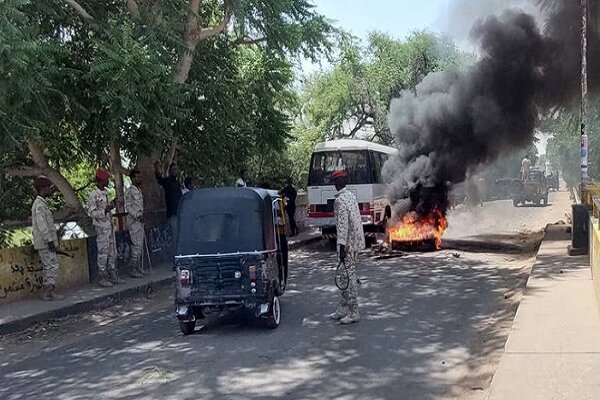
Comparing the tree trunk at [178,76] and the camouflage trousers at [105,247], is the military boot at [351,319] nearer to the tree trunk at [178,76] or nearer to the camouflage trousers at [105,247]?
the camouflage trousers at [105,247]

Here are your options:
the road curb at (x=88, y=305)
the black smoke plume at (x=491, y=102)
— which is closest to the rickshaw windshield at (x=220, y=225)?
the road curb at (x=88, y=305)

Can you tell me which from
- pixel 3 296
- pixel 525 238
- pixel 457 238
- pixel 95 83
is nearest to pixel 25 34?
pixel 95 83

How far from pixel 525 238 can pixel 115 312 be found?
38.5ft

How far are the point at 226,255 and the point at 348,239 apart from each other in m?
1.40

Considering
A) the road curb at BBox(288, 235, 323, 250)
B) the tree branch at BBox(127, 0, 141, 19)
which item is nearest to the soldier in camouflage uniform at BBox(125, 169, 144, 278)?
the tree branch at BBox(127, 0, 141, 19)

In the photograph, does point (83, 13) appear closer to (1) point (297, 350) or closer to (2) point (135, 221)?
(2) point (135, 221)

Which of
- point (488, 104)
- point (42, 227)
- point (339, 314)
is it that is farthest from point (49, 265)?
point (488, 104)

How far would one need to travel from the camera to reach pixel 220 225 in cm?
772

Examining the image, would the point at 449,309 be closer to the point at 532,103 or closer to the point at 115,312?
the point at 115,312

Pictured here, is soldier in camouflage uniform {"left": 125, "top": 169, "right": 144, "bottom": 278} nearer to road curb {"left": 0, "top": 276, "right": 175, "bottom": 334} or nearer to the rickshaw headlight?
road curb {"left": 0, "top": 276, "right": 175, "bottom": 334}

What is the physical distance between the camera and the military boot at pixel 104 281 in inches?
434

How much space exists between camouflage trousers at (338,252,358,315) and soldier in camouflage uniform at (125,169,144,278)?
17.0 feet

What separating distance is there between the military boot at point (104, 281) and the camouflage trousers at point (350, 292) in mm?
4734

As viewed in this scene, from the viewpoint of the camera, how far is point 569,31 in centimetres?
1805
